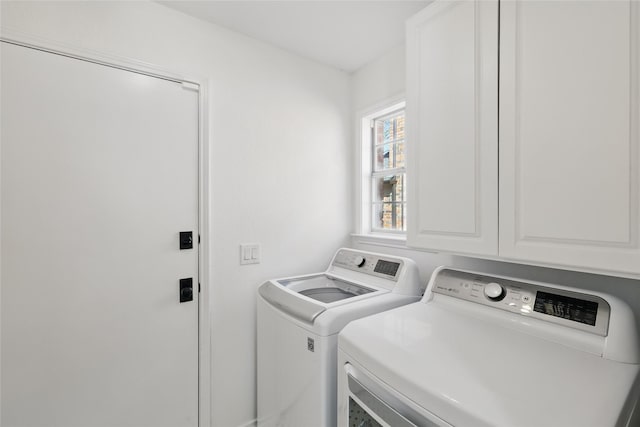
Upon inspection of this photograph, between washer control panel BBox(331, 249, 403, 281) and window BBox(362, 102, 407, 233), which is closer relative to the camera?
washer control panel BBox(331, 249, 403, 281)

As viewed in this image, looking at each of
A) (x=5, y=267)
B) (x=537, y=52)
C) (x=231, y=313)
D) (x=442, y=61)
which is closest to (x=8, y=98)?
(x=5, y=267)

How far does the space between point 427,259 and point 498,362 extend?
0.97 meters

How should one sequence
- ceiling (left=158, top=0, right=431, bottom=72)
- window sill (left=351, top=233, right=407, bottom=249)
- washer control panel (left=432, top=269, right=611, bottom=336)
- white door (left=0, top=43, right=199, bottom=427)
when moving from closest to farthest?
1. washer control panel (left=432, top=269, right=611, bottom=336)
2. white door (left=0, top=43, right=199, bottom=427)
3. ceiling (left=158, top=0, right=431, bottom=72)
4. window sill (left=351, top=233, right=407, bottom=249)

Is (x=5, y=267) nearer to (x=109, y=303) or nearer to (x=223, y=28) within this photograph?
(x=109, y=303)

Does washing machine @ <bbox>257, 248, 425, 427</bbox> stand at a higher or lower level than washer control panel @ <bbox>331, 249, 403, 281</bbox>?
lower

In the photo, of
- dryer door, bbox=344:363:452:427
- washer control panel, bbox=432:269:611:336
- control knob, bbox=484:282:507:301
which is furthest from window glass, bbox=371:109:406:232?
dryer door, bbox=344:363:452:427

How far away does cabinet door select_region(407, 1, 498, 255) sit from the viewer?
1.10m

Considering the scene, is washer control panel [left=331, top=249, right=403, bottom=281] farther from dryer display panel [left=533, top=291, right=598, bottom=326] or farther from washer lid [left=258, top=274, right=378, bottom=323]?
dryer display panel [left=533, top=291, right=598, bottom=326]

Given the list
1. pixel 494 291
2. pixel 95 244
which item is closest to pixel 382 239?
pixel 494 291

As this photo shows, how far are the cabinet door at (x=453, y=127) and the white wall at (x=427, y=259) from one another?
15.4 inches

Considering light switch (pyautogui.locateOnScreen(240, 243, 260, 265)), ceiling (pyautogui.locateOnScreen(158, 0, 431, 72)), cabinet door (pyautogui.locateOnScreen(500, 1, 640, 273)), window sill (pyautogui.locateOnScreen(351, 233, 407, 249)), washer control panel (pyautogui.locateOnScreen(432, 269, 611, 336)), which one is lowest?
washer control panel (pyautogui.locateOnScreen(432, 269, 611, 336))

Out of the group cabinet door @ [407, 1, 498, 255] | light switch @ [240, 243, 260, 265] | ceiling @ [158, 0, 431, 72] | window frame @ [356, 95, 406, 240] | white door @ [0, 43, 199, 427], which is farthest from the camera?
window frame @ [356, 95, 406, 240]

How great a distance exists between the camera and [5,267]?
47.9 inches

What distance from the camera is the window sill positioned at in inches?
76.0
